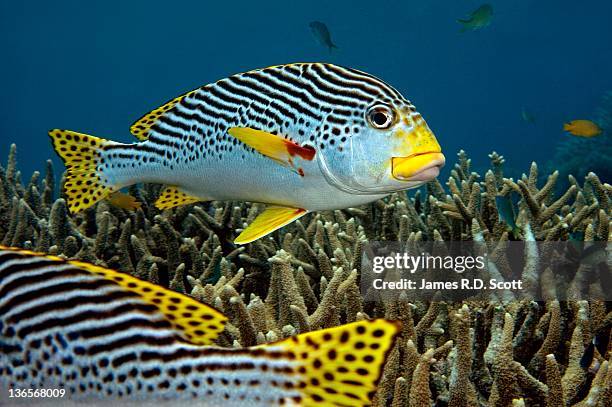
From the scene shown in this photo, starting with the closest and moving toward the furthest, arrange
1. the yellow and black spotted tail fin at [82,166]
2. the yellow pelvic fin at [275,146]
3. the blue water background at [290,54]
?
1. the yellow pelvic fin at [275,146]
2. the yellow and black spotted tail fin at [82,166]
3. the blue water background at [290,54]

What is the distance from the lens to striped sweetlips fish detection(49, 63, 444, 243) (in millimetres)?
2838

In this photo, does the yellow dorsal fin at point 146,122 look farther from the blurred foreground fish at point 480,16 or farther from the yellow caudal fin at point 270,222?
the blurred foreground fish at point 480,16

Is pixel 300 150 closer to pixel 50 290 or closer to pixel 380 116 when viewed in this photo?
pixel 380 116

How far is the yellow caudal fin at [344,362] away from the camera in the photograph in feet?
4.17

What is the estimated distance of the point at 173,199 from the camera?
3.56 meters

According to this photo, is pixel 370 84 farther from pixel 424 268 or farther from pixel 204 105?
pixel 424 268

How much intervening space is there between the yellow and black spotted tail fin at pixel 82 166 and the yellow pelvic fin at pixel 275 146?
44.4 inches

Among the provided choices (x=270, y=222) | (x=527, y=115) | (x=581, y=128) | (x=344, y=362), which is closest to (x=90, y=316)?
(x=344, y=362)

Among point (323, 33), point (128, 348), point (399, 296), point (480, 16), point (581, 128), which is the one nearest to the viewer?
point (128, 348)

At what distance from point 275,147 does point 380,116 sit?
560 mm

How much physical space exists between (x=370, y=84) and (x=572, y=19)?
378 ft

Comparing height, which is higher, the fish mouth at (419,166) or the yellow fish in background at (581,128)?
the yellow fish in background at (581,128)

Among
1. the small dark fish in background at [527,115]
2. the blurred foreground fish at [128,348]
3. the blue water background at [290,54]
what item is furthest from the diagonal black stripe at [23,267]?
the blue water background at [290,54]

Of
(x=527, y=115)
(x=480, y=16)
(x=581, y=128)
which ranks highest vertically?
(x=480, y=16)
